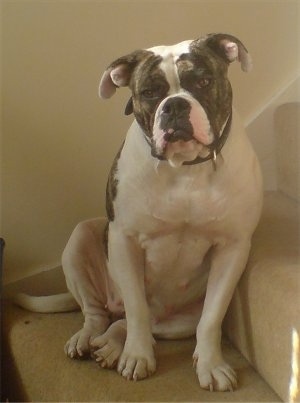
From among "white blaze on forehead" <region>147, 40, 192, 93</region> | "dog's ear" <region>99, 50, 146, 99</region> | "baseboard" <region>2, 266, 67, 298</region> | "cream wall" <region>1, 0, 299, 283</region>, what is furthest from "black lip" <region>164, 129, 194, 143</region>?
"baseboard" <region>2, 266, 67, 298</region>

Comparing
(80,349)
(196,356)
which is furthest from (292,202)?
(80,349)

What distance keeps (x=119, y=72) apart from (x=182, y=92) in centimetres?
17

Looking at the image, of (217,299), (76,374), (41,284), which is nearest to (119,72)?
(217,299)

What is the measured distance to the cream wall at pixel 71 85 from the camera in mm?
1519

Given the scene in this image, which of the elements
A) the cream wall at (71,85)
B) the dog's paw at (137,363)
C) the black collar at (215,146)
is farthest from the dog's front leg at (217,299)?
the cream wall at (71,85)

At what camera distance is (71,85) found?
62.0 inches

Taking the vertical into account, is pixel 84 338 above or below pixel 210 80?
below

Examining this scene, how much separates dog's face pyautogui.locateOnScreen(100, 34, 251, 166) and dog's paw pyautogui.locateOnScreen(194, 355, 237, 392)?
1.44ft

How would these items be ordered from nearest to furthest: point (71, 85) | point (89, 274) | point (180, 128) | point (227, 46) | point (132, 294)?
point (180, 128) → point (227, 46) → point (132, 294) → point (89, 274) → point (71, 85)

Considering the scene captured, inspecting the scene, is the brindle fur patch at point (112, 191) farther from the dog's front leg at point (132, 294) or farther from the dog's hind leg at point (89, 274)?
the dog's hind leg at point (89, 274)

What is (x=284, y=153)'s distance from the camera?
1.58 m

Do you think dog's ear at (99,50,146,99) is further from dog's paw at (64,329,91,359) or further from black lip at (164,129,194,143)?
dog's paw at (64,329,91,359)

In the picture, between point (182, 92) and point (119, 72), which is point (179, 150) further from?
point (119, 72)

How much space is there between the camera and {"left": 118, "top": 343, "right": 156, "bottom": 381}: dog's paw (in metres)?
1.18
